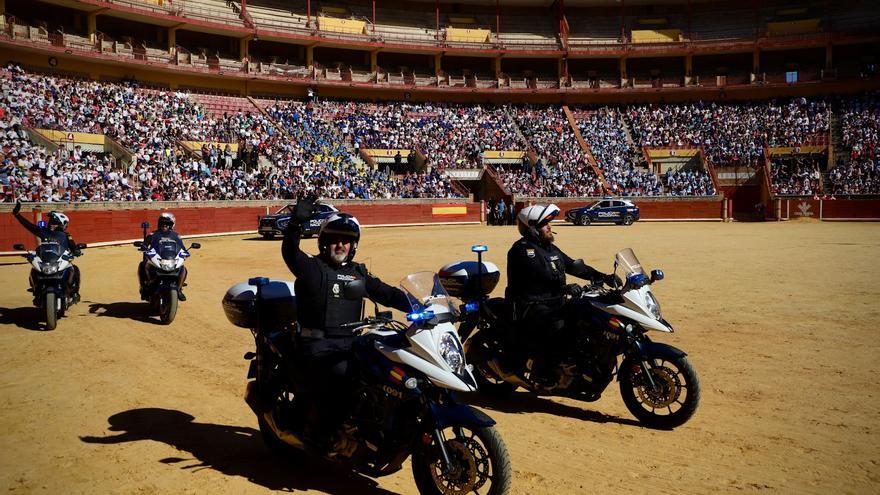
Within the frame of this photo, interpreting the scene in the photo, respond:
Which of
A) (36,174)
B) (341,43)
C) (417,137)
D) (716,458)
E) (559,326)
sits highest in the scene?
(341,43)

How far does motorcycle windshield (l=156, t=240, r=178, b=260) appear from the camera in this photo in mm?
10758

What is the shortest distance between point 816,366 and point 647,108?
4707 centimetres

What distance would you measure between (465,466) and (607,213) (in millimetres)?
36034

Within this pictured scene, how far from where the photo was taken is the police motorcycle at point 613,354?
5793mm

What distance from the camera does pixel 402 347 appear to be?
167 inches

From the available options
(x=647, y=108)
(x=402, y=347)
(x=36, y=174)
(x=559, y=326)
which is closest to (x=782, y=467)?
(x=559, y=326)

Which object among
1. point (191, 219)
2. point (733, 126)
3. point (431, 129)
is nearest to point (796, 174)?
point (733, 126)

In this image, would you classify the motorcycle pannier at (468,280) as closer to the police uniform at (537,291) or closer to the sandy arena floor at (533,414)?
the police uniform at (537,291)

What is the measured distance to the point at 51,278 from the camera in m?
10.2

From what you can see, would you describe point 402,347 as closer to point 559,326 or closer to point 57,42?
point 559,326

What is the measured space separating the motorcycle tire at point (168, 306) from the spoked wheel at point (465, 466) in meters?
7.45

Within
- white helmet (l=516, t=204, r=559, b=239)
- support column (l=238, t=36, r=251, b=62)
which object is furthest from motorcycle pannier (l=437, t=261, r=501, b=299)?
support column (l=238, t=36, r=251, b=62)

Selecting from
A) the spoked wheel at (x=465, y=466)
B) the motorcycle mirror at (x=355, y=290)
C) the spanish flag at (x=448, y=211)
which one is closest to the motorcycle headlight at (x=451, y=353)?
the spoked wheel at (x=465, y=466)

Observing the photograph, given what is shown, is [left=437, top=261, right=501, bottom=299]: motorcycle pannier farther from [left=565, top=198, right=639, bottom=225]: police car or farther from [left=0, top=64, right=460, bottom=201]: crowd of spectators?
[left=565, top=198, right=639, bottom=225]: police car
